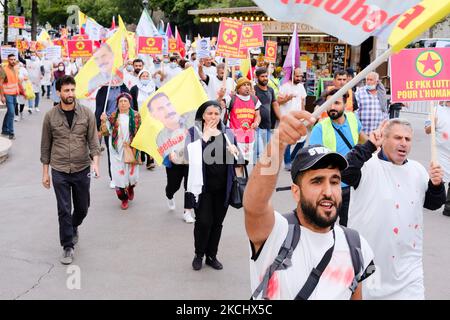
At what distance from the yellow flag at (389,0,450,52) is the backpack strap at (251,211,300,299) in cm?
91

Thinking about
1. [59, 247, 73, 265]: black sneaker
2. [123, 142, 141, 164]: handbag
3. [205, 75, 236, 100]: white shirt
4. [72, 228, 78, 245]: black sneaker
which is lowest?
[59, 247, 73, 265]: black sneaker

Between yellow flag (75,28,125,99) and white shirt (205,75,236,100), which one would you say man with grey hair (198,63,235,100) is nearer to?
white shirt (205,75,236,100)

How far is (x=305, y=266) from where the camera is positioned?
8.77 feet

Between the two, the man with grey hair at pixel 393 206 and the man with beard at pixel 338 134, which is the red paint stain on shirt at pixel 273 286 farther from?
the man with beard at pixel 338 134

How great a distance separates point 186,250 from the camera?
6.69 metres

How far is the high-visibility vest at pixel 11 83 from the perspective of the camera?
1422 centimetres

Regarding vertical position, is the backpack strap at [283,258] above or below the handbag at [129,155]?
below

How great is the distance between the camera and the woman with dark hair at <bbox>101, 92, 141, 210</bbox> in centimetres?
839

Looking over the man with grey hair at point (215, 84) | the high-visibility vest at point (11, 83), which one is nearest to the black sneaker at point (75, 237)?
the man with grey hair at point (215, 84)

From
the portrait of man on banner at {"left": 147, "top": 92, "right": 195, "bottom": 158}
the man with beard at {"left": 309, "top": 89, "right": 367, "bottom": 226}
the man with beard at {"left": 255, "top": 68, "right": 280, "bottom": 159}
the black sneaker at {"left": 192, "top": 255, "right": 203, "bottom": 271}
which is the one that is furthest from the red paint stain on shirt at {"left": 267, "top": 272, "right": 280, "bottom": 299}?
the man with beard at {"left": 255, "top": 68, "right": 280, "bottom": 159}

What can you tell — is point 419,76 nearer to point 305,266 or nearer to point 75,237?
point 305,266

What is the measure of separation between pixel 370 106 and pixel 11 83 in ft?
28.6

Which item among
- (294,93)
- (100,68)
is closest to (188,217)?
(100,68)

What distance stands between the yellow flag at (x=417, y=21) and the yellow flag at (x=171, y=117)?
5.10 m
